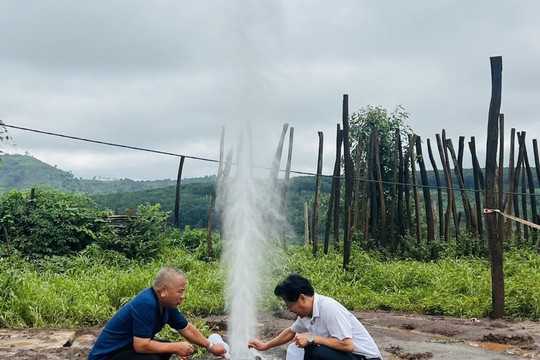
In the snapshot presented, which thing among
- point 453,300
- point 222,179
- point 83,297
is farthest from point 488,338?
point 222,179

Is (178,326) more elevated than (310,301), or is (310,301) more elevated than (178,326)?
(310,301)

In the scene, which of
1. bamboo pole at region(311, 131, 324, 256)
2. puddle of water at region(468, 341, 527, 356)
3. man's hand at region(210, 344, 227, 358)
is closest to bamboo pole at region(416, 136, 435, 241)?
bamboo pole at region(311, 131, 324, 256)

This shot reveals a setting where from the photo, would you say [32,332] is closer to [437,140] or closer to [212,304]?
[212,304]

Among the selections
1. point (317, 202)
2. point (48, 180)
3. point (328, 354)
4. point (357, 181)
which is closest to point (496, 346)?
point (328, 354)

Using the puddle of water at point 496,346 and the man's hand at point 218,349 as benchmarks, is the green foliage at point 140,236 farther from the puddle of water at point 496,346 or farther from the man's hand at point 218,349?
the man's hand at point 218,349

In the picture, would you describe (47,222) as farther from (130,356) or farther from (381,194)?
(130,356)

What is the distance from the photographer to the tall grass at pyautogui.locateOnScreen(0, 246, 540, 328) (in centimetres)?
963

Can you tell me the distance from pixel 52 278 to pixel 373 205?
909cm

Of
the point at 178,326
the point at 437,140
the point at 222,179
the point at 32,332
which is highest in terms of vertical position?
the point at 437,140

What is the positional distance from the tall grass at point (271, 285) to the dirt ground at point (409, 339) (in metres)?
0.58

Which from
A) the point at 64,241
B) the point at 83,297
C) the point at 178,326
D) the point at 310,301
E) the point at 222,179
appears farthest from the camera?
the point at 222,179

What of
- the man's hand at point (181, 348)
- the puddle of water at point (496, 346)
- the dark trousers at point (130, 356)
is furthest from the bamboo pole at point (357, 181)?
the dark trousers at point (130, 356)

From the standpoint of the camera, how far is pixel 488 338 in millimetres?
8344

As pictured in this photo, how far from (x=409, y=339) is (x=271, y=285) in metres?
3.92
